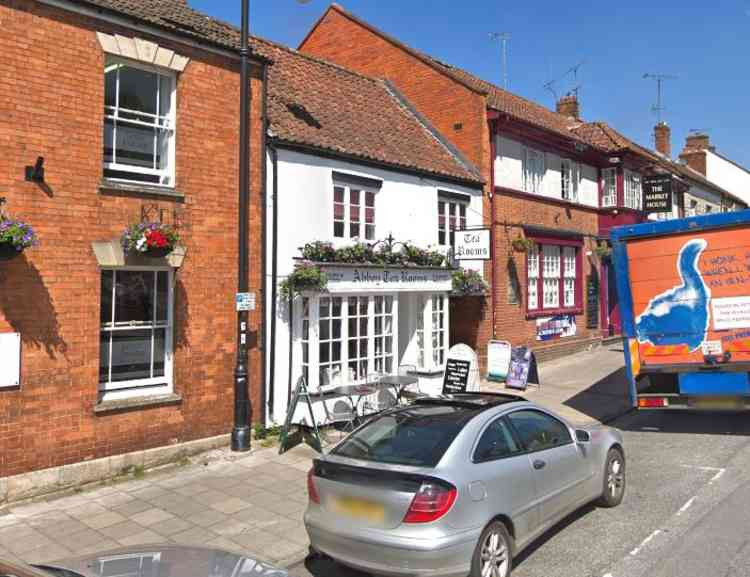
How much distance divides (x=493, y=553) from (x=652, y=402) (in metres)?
6.31

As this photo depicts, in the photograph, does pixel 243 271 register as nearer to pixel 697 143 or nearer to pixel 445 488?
pixel 445 488

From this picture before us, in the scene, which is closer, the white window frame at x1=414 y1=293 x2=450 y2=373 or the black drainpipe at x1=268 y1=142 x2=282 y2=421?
the black drainpipe at x1=268 y1=142 x2=282 y2=421

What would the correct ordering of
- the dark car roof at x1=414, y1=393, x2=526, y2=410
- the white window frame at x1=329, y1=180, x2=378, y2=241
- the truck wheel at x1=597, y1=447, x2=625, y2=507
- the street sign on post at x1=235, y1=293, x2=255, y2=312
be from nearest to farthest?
1. the dark car roof at x1=414, y1=393, x2=526, y2=410
2. the truck wheel at x1=597, y1=447, x2=625, y2=507
3. the street sign on post at x1=235, y1=293, x2=255, y2=312
4. the white window frame at x1=329, y1=180, x2=378, y2=241

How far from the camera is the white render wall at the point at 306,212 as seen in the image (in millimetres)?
9789

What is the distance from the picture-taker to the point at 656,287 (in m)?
9.88

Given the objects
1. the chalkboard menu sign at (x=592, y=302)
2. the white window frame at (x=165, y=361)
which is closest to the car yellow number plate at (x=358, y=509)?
the white window frame at (x=165, y=361)

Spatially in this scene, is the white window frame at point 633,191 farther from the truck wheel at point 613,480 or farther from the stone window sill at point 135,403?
the stone window sill at point 135,403

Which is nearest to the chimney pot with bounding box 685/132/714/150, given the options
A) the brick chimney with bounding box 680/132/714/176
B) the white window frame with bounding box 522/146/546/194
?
the brick chimney with bounding box 680/132/714/176

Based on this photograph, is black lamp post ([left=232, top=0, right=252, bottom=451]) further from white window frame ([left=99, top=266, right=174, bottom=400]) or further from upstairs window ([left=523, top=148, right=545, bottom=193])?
upstairs window ([left=523, top=148, right=545, bottom=193])

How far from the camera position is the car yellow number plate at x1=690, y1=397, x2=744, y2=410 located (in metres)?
9.28

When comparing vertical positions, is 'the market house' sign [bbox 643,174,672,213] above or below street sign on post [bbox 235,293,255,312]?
above

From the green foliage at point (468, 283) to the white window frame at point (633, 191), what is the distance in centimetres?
932

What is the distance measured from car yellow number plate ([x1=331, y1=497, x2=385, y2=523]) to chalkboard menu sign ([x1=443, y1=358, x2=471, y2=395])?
7.51 meters

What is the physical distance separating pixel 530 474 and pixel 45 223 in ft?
19.9
